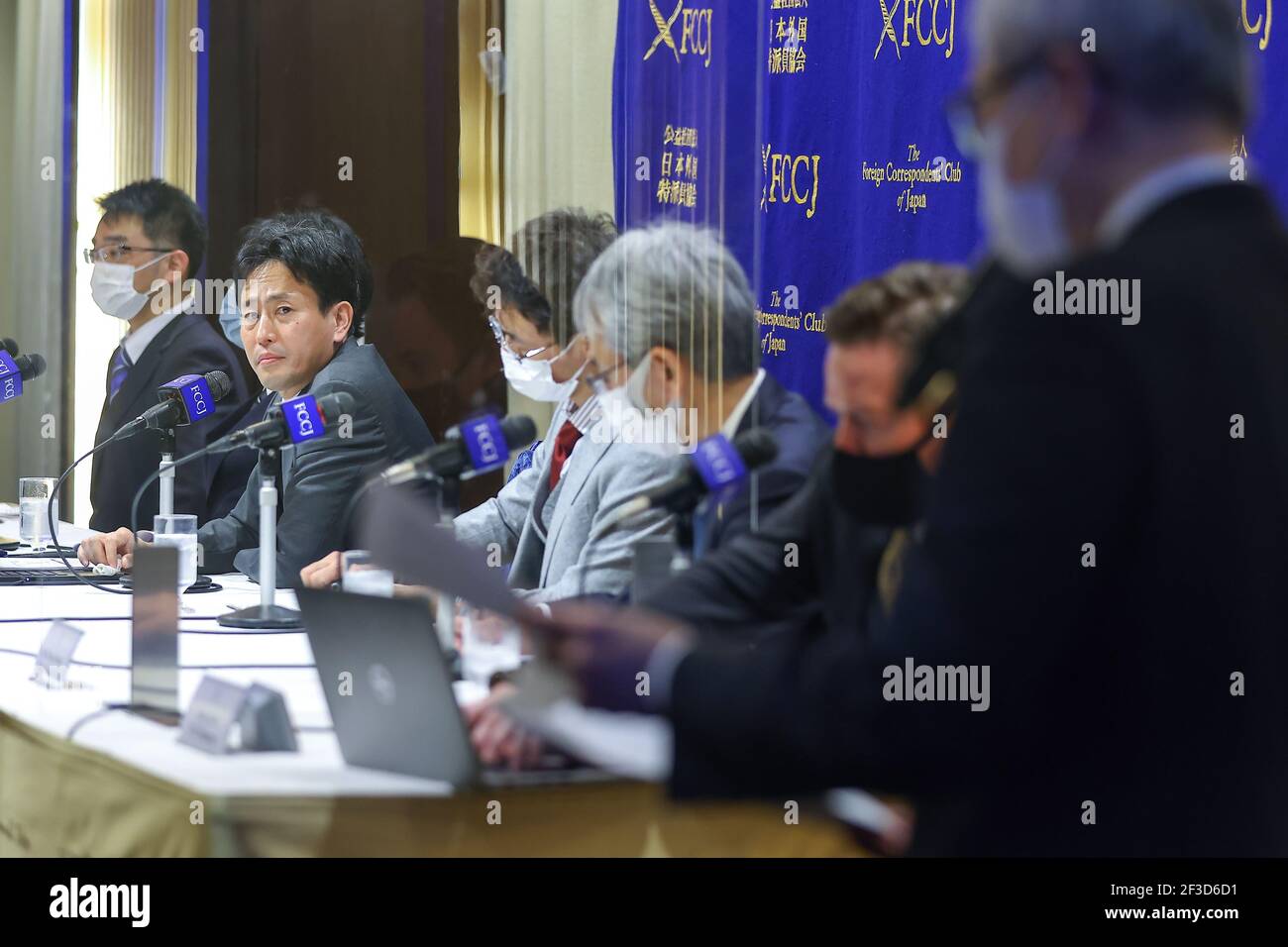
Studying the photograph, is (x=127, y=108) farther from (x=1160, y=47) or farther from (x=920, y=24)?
(x=1160, y=47)

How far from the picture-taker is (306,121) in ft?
10.4

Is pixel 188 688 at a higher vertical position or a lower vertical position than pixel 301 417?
lower

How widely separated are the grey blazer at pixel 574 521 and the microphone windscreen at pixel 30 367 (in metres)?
0.99

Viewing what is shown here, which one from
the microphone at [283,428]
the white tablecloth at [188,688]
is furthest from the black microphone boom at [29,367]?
the microphone at [283,428]

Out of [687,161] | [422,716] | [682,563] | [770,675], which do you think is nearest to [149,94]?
[687,161]

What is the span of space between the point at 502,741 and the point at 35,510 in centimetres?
232

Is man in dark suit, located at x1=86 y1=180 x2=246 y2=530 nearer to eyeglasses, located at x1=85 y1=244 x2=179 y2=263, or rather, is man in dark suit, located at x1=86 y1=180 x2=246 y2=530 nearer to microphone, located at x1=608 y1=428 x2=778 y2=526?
eyeglasses, located at x1=85 y1=244 x2=179 y2=263

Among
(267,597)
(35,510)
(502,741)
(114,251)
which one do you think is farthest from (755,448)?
(35,510)

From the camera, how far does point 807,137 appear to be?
9.52 feet

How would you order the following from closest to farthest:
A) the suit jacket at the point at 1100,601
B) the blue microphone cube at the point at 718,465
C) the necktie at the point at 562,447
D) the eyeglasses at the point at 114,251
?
the suit jacket at the point at 1100,601, the blue microphone cube at the point at 718,465, the necktie at the point at 562,447, the eyeglasses at the point at 114,251

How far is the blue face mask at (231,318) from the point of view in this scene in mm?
3074

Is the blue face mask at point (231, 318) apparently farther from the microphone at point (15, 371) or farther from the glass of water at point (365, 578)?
the glass of water at point (365, 578)

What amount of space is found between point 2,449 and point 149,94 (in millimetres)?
1352
